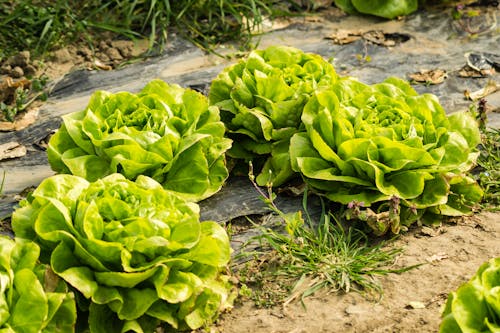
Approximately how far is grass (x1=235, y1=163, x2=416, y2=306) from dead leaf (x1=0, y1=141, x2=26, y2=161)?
162 centimetres

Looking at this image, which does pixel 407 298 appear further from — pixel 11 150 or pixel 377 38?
pixel 377 38

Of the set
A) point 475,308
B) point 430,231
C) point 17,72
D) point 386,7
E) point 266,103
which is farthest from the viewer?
point 386,7

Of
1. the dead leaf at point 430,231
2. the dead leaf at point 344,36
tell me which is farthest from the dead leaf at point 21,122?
the dead leaf at point 430,231

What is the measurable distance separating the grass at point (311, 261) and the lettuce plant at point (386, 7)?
293cm

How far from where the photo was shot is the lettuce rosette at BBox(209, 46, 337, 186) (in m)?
4.12

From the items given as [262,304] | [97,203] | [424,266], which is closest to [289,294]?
[262,304]

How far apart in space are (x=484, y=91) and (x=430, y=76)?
0.40m

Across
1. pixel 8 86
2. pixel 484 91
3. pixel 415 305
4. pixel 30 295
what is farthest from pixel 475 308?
pixel 8 86

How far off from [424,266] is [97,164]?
5.44 feet

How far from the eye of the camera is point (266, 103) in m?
4.16

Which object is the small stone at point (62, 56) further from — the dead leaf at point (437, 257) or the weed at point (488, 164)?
the dead leaf at point (437, 257)

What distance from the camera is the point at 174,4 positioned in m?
5.93

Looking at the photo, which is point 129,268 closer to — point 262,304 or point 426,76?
point 262,304

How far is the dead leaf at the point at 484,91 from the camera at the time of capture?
5125 mm
